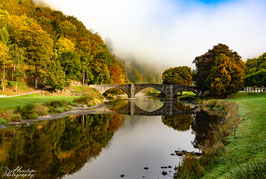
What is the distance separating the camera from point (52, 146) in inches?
695

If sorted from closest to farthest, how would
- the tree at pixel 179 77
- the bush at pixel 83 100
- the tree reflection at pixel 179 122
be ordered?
the tree reflection at pixel 179 122 → the bush at pixel 83 100 → the tree at pixel 179 77

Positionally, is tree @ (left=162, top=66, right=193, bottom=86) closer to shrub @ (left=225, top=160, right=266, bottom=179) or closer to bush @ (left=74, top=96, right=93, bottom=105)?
bush @ (left=74, top=96, right=93, bottom=105)

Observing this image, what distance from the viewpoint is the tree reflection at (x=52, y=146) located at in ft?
43.6

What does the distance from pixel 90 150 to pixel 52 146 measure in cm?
367

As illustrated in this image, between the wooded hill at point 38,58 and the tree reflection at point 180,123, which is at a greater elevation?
the wooded hill at point 38,58

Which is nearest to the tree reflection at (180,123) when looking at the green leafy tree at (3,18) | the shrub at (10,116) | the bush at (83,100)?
the shrub at (10,116)

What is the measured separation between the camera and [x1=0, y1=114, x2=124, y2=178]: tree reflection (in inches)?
523

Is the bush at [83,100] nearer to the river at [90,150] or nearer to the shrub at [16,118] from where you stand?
the shrub at [16,118]

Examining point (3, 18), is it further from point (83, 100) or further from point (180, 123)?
point (180, 123)

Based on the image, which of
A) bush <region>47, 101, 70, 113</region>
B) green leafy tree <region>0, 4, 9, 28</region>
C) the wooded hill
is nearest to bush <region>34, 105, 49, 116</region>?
bush <region>47, 101, 70, 113</region>

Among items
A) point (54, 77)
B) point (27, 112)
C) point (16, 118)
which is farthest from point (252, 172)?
point (54, 77)

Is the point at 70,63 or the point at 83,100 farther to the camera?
the point at 70,63

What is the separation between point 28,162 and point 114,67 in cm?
9257

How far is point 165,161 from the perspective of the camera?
1466cm
